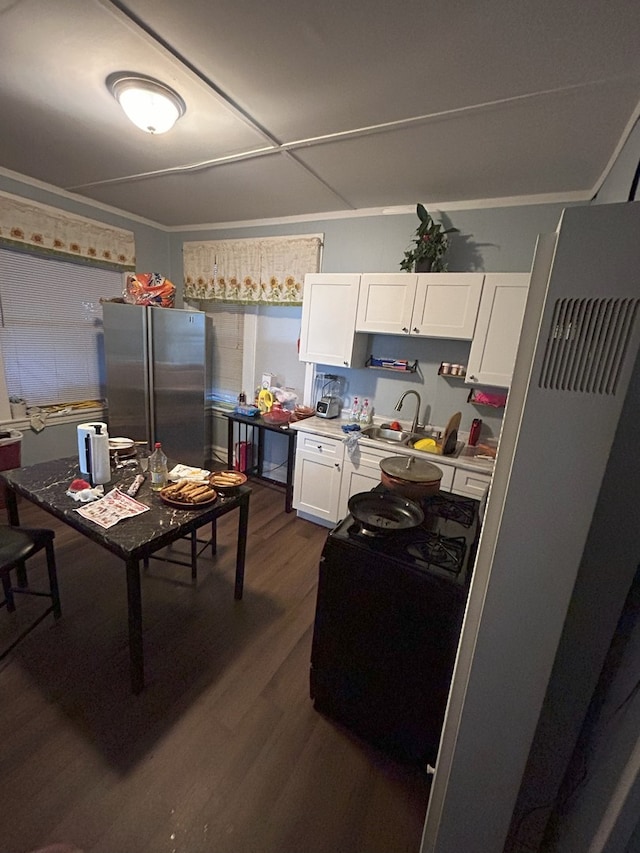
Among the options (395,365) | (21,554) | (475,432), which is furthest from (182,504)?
(475,432)

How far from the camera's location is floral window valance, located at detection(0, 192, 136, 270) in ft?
9.10

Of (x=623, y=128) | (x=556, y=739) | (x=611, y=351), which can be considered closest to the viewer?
(x=611, y=351)

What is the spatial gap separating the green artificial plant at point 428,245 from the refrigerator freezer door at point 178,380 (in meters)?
2.11

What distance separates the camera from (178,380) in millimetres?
3457

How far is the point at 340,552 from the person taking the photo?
1.29 meters

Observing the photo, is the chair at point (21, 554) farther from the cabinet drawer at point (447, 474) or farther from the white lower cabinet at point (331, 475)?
the cabinet drawer at point (447, 474)

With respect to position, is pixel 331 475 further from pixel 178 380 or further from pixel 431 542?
pixel 178 380

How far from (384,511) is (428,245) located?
1995 millimetres

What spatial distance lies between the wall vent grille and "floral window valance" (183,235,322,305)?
9.20 ft

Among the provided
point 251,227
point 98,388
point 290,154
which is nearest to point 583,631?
point 290,154

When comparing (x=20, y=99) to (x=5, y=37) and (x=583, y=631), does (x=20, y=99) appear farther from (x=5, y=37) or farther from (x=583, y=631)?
(x=583, y=631)

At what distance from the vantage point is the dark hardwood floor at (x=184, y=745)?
114cm

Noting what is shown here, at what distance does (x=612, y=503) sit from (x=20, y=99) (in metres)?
2.93

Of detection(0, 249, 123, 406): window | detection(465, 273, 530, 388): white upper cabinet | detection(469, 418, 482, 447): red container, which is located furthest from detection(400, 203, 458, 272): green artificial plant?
detection(0, 249, 123, 406): window
